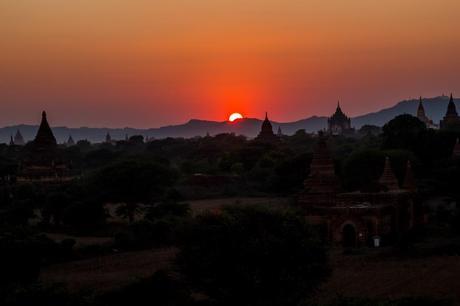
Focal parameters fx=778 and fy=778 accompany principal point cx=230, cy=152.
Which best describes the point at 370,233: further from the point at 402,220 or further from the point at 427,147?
the point at 427,147

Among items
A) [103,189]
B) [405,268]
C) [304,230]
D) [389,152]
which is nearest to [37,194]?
[103,189]

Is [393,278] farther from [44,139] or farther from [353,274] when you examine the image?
[44,139]

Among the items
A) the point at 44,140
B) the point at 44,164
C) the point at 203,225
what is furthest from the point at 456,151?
the point at 203,225

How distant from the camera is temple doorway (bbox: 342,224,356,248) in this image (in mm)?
43344

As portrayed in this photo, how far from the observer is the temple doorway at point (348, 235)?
142ft

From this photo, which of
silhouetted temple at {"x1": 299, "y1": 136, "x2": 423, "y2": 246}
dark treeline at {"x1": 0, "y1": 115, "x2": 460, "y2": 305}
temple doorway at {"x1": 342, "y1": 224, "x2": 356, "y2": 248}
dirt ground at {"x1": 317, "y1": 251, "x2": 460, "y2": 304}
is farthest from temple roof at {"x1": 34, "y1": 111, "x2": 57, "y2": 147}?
dirt ground at {"x1": 317, "y1": 251, "x2": 460, "y2": 304}

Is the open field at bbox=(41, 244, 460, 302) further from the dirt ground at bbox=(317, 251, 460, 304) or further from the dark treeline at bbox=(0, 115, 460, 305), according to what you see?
the dark treeline at bbox=(0, 115, 460, 305)

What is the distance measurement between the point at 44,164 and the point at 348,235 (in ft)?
151

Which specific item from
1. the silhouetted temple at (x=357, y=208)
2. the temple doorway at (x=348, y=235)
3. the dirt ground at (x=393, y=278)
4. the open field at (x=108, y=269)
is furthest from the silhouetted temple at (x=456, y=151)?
the open field at (x=108, y=269)

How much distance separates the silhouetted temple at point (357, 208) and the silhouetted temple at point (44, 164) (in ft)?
129

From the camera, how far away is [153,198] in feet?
207

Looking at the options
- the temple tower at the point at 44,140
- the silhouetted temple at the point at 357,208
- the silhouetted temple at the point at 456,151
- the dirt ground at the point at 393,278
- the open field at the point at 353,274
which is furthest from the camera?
the temple tower at the point at 44,140

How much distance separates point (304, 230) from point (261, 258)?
7.37ft

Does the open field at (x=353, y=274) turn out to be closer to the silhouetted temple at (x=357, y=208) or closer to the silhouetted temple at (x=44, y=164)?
the silhouetted temple at (x=357, y=208)
